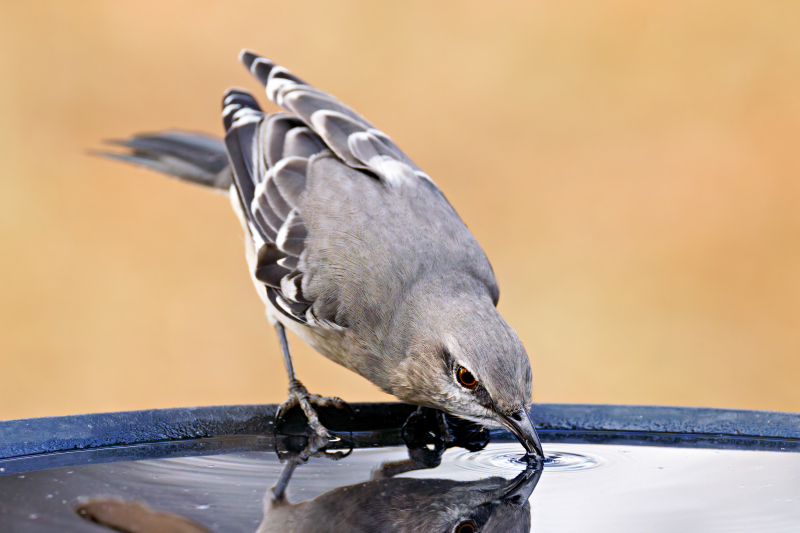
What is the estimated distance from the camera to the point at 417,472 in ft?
10.5

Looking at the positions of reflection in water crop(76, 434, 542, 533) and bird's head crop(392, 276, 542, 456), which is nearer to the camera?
reflection in water crop(76, 434, 542, 533)

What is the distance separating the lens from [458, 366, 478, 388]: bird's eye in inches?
147

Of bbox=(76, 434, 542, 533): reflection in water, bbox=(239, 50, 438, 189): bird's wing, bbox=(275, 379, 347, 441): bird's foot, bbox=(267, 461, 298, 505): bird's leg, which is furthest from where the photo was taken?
bbox=(239, 50, 438, 189): bird's wing

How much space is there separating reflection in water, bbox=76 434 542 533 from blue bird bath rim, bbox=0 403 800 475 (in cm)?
62

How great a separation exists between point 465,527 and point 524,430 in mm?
981

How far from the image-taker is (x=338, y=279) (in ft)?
14.6

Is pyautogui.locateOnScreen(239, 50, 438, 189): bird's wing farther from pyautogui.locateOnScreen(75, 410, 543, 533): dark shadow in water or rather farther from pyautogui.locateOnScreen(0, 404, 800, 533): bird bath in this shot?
pyautogui.locateOnScreen(75, 410, 543, 533): dark shadow in water

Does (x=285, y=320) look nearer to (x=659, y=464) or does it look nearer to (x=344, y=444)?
(x=344, y=444)

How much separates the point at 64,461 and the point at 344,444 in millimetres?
1054

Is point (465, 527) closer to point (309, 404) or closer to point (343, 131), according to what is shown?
point (309, 404)

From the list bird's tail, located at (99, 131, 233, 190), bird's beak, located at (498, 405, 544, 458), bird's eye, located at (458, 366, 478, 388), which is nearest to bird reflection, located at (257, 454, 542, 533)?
bird's beak, located at (498, 405, 544, 458)

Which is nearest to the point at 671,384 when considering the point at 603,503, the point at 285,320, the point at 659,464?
the point at 285,320

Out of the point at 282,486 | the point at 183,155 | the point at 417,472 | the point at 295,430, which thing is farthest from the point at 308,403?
the point at 183,155

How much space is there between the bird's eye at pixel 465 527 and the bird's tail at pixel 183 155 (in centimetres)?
366
